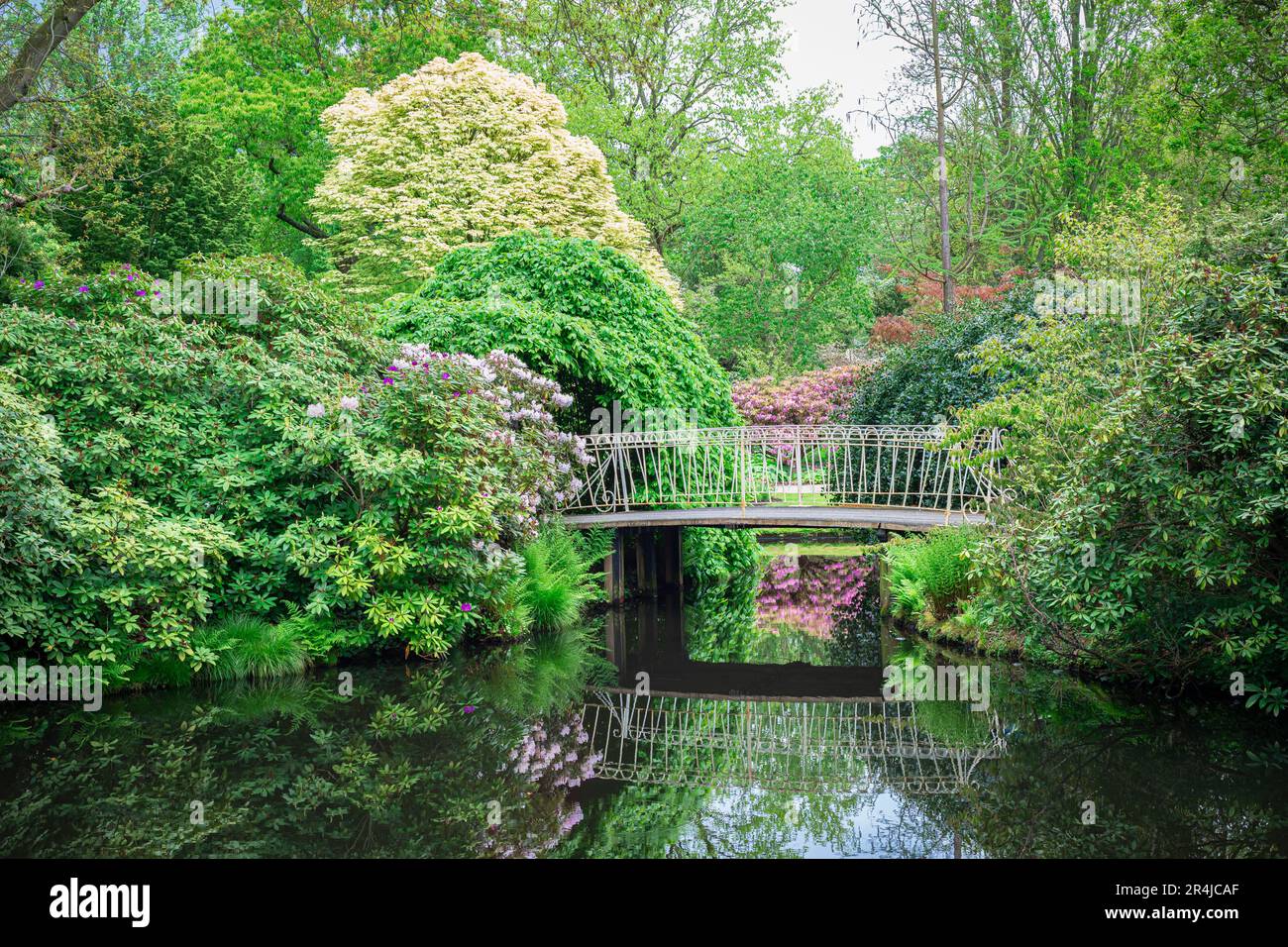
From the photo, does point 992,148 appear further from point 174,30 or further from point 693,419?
point 174,30

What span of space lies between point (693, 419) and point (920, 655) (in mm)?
6380

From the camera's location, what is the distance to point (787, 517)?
45.5 feet

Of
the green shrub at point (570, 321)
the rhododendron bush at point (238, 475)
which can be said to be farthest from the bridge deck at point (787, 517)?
the rhododendron bush at point (238, 475)

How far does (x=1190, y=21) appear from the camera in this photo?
1955cm

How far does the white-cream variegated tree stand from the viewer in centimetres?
2191

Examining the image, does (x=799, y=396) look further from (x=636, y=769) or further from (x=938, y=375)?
(x=636, y=769)

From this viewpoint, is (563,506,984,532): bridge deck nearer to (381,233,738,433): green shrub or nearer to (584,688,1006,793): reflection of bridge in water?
(381,233,738,433): green shrub

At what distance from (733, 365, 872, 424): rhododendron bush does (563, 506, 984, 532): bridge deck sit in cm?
984

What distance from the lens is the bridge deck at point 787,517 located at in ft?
44.1

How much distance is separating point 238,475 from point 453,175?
41.4 ft

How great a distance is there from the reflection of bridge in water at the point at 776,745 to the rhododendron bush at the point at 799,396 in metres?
15.6

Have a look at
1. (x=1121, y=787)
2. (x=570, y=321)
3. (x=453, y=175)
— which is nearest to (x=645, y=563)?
(x=570, y=321)

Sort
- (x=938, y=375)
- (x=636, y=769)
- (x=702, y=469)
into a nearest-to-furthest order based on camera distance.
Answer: (x=636, y=769) → (x=702, y=469) → (x=938, y=375)
